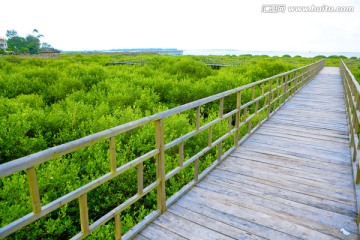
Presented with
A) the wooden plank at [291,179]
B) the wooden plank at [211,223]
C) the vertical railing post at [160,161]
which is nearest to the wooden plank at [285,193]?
the wooden plank at [291,179]

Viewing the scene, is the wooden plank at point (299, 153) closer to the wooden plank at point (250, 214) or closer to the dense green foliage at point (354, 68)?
the wooden plank at point (250, 214)

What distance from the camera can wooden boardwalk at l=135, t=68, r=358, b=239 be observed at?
295 centimetres

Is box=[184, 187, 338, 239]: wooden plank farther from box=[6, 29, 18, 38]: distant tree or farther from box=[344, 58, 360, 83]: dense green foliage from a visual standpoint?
box=[6, 29, 18, 38]: distant tree

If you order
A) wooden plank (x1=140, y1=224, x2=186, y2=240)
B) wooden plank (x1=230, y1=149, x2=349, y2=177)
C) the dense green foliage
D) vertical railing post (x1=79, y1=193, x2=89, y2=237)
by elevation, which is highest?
the dense green foliage

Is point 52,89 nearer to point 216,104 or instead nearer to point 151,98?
point 151,98

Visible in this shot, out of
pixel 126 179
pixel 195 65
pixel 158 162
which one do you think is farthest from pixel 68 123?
pixel 195 65

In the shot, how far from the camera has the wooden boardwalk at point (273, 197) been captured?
2947 millimetres

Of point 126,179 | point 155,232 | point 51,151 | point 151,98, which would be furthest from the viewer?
point 151,98

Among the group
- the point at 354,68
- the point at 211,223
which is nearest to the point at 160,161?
the point at 211,223

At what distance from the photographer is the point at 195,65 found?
24000 mm

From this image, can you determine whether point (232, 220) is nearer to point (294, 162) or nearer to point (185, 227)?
point (185, 227)

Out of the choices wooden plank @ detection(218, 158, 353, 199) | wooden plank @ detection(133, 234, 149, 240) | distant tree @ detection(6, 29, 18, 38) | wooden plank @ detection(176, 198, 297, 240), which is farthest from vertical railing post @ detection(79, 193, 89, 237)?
distant tree @ detection(6, 29, 18, 38)

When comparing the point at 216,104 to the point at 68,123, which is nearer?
the point at 68,123

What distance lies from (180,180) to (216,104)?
7276 mm
